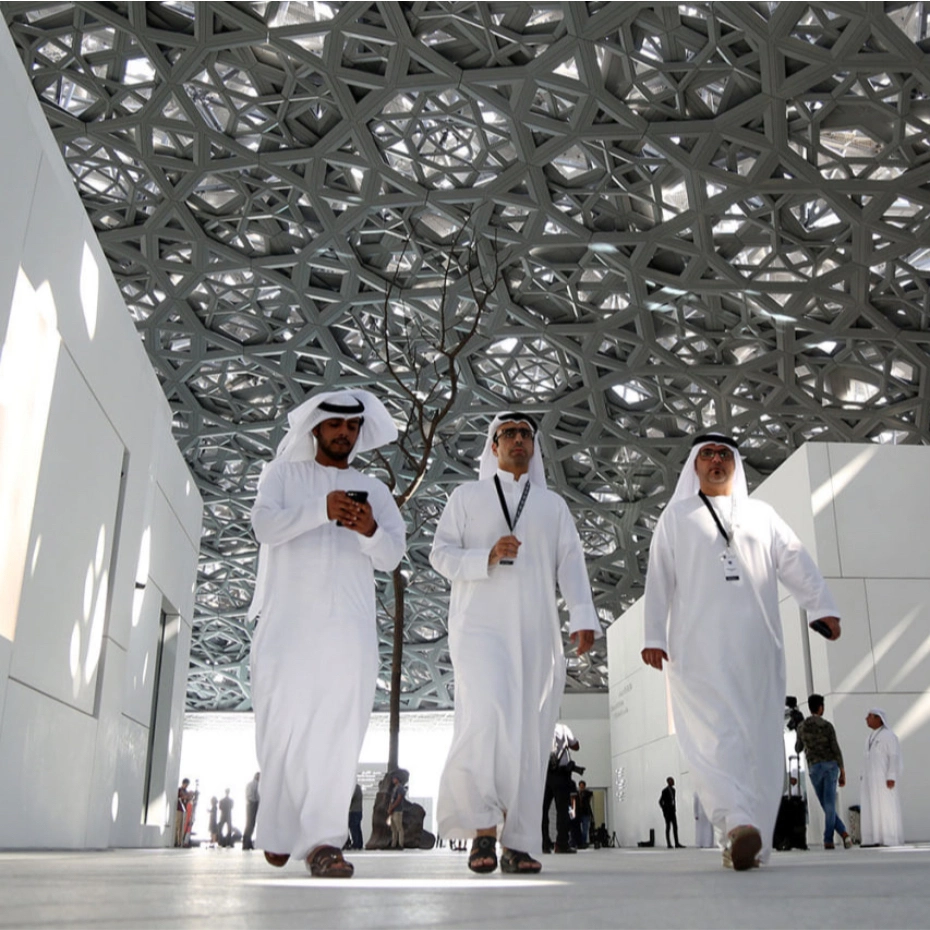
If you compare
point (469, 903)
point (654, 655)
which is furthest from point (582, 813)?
point (469, 903)

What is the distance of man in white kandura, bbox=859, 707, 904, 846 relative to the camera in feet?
35.1

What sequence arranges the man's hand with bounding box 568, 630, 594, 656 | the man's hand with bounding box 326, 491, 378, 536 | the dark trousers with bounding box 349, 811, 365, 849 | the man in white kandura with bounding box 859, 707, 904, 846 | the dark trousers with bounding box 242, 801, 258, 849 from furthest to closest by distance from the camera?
the dark trousers with bounding box 349, 811, 365, 849, the dark trousers with bounding box 242, 801, 258, 849, the man in white kandura with bounding box 859, 707, 904, 846, the man's hand with bounding box 568, 630, 594, 656, the man's hand with bounding box 326, 491, 378, 536

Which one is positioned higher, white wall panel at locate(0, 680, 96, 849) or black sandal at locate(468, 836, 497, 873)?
white wall panel at locate(0, 680, 96, 849)

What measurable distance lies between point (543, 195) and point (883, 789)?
15500 millimetres

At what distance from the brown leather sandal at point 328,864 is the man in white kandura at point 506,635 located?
1.87ft

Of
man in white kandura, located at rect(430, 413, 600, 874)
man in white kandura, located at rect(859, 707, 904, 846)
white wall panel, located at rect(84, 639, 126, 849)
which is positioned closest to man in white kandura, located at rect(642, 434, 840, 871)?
man in white kandura, located at rect(430, 413, 600, 874)

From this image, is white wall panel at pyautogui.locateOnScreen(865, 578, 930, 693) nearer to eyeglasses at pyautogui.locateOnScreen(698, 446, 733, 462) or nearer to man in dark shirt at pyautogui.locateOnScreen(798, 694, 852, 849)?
man in dark shirt at pyautogui.locateOnScreen(798, 694, 852, 849)

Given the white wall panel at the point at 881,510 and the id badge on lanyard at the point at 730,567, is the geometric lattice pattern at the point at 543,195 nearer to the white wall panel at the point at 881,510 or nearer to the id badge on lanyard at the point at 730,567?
the white wall panel at the point at 881,510

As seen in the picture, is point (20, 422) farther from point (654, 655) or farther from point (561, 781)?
point (561, 781)

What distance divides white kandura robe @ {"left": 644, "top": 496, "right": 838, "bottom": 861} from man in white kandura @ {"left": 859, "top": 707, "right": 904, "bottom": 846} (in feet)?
22.0

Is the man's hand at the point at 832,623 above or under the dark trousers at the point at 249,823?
above

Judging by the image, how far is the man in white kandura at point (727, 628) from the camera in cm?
430

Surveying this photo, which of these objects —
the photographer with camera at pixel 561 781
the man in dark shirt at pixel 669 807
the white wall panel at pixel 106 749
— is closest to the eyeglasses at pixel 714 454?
the white wall panel at pixel 106 749

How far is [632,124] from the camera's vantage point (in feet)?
66.4
